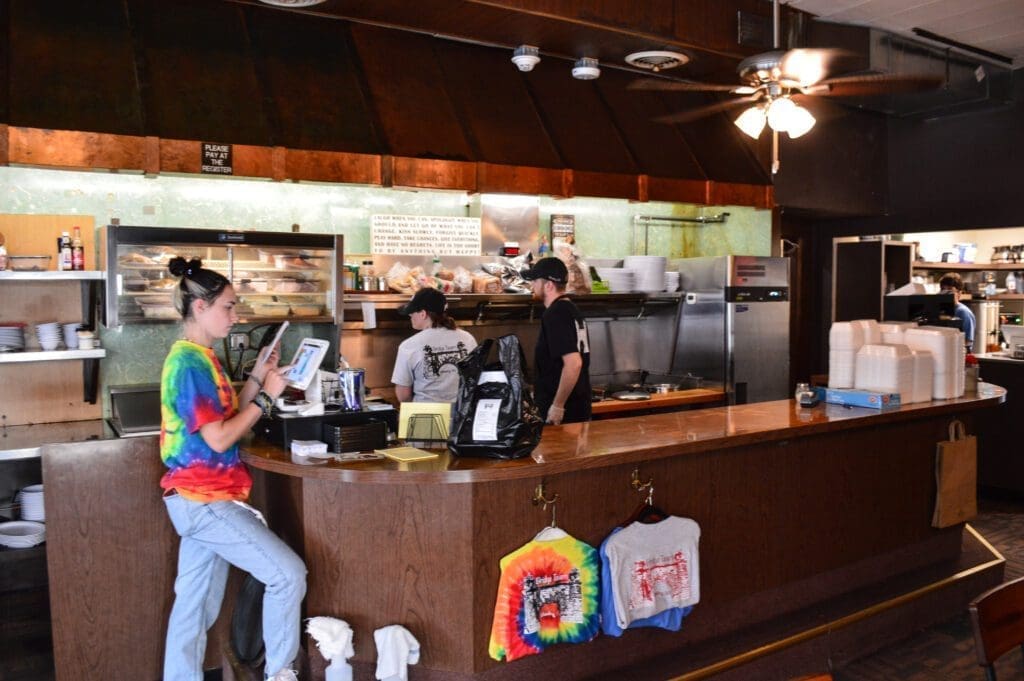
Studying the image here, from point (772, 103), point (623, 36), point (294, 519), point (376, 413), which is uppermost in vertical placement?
point (623, 36)

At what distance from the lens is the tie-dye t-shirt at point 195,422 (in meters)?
2.95

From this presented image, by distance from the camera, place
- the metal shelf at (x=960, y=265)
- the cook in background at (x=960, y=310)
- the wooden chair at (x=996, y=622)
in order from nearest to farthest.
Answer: the wooden chair at (x=996, y=622) → the cook in background at (x=960, y=310) → the metal shelf at (x=960, y=265)

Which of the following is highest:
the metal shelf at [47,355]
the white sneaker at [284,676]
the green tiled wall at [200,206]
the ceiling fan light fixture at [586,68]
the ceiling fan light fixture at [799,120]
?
the ceiling fan light fixture at [586,68]

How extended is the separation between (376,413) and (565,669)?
1.23 meters

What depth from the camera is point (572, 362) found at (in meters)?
4.55

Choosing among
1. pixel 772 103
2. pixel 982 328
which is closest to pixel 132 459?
pixel 772 103

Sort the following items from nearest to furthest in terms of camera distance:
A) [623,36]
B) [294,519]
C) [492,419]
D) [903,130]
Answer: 1. [492,419]
2. [294,519]
3. [623,36]
4. [903,130]

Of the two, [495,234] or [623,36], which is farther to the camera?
[495,234]

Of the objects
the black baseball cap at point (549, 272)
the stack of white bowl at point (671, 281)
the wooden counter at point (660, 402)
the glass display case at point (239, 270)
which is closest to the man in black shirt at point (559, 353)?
the black baseball cap at point (549, 272)

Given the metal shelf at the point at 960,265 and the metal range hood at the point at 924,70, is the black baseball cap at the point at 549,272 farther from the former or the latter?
the metal shelf at the point at 960,265

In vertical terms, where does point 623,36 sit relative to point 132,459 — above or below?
above

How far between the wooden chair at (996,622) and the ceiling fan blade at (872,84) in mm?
3006

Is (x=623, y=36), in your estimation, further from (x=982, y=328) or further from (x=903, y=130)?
(x=982, y=328)

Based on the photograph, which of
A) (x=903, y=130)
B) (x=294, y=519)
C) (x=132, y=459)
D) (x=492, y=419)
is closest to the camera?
(x=492, y=419)
